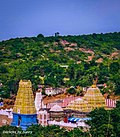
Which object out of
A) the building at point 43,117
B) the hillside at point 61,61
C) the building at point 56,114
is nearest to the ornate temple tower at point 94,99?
the building at point 56,114

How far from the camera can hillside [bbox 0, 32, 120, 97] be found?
52.5 meters

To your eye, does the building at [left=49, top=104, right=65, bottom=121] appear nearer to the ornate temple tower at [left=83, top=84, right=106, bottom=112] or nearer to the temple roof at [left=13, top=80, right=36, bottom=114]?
the temple roof at [left=13, top=80, right=36, bottom=114]

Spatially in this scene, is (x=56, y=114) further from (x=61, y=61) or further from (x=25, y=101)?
(x=61, y=61)

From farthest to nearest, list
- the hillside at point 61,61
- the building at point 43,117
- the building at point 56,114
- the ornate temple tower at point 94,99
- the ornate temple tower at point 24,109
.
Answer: the hillside at point 61,61, the ornate temple tower at point 94,99, the building at point 56,114, the building at point 43,117, the ornate temple tower at point 24,109

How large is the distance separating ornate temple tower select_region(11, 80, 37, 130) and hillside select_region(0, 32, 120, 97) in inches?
514

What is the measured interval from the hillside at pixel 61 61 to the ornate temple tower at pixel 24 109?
13.1m

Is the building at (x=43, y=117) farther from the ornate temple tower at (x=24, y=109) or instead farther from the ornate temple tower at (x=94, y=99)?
the ornate temple tower at (x=94, y=99)

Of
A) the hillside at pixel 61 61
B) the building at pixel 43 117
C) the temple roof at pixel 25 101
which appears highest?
the hillside at pixel 61 61

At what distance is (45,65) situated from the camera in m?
59.8

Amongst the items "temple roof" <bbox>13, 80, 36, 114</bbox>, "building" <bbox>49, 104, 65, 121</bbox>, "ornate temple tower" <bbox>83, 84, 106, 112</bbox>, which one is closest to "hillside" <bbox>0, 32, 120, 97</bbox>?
"ornate temple tower" <bbox>83, 84, 106, 112</bbox>

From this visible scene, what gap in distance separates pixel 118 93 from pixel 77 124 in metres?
13.7

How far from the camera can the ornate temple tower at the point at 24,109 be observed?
3360cm

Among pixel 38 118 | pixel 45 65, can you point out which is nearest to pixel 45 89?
pixel 45 65

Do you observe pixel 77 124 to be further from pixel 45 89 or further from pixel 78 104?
pixel 45 89
